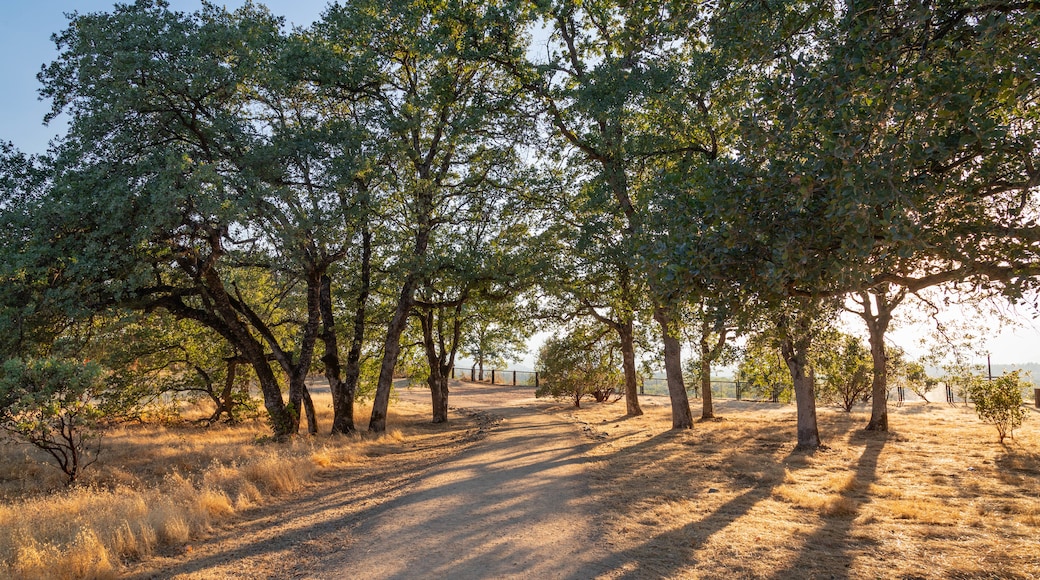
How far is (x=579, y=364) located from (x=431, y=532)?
853 inches

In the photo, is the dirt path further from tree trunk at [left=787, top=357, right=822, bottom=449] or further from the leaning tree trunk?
tree trunk at [left=787, top=357, right=822, bottom=449]

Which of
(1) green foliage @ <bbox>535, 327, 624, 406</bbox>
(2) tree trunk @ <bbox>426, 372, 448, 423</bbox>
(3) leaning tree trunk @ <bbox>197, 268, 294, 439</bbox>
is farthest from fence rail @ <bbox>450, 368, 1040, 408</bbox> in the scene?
(3) leaning tree trunk @ <bbox>197, 268, 294, 439</bbox>

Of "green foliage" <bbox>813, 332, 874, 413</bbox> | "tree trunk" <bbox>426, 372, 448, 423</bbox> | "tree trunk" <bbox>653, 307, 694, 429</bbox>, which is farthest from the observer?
"tree trunk" <bbox>426, 372, 448, 423</bbox>

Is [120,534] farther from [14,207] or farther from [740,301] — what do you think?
[14,207]

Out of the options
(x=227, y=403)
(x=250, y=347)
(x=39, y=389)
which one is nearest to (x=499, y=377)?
(x=227, y=403)

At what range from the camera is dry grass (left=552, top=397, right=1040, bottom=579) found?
5.93m

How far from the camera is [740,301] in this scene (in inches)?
235

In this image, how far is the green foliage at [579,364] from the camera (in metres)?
25.9

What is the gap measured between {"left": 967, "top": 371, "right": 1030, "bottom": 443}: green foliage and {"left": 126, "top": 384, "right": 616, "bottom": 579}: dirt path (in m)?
10.8

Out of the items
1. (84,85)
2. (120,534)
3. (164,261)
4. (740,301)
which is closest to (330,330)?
(164,261)

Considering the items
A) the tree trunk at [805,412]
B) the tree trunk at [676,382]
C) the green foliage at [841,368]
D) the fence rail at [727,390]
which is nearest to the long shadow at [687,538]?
Result: the green foliage at [841,368]

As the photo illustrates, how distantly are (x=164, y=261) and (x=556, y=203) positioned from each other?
11544 mm

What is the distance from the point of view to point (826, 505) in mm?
8281

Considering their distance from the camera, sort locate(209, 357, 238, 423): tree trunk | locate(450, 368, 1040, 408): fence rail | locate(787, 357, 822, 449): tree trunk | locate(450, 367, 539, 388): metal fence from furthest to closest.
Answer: locate(450, 367, 539, 388): metal fence → locate(450, 368, 1040, 408): fence rail → locate(209, 357, 238, 423): tree trunk → locate(787, 357, 822, 449): tree trunk
